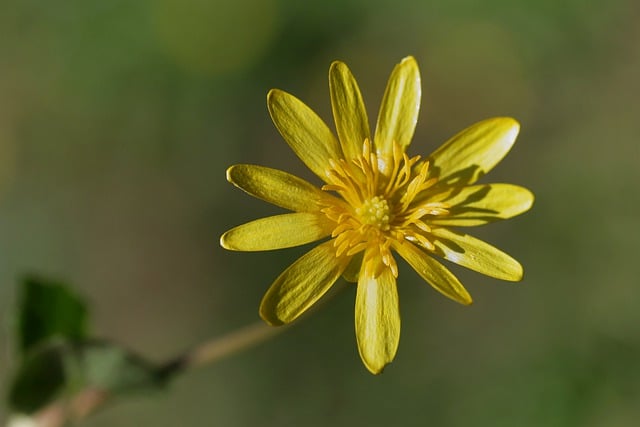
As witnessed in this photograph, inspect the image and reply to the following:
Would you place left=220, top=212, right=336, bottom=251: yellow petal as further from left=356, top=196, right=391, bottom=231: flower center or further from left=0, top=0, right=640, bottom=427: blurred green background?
left=0, top=0, right=640, bottom=427: blurred green background

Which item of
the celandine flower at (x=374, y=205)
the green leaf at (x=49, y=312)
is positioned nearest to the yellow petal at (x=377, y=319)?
the celandine flower at (x=374, y=205)

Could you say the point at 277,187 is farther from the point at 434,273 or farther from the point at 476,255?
the point at 476,255

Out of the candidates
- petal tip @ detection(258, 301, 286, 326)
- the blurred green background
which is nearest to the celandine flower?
petal tip @ detection(258, 301, 286, 326)

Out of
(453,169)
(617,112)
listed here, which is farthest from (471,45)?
(453,169)

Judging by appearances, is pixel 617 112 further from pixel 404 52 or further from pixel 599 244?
pixel 404 52

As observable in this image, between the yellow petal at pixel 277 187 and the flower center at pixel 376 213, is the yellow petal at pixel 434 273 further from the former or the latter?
the yellow petal at pixel 277 187

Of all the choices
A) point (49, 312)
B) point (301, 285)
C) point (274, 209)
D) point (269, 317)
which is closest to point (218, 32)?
point (274, 209)
